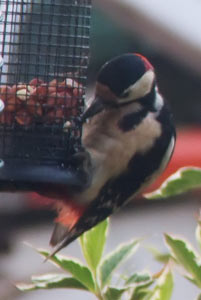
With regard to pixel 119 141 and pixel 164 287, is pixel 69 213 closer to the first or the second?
pixel 119 141

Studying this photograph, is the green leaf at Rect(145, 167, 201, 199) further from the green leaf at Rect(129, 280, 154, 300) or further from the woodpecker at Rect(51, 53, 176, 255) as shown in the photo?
the green leaf at Rect(129, 280, 154, 300)

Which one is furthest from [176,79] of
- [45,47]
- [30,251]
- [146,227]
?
[45,47]

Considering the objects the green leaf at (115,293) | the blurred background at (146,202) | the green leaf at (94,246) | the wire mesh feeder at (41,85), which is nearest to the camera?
the green leaf at (115,293)

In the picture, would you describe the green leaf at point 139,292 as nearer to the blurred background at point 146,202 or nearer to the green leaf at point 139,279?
the green leaf at point 139,279

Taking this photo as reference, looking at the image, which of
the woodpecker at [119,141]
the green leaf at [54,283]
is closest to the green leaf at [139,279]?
the green leaf at [54,283]

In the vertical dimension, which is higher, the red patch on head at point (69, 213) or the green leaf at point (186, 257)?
the red patch on head at point (69, 213)

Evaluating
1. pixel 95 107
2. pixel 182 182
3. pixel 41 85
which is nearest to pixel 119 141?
pixel 95 107
